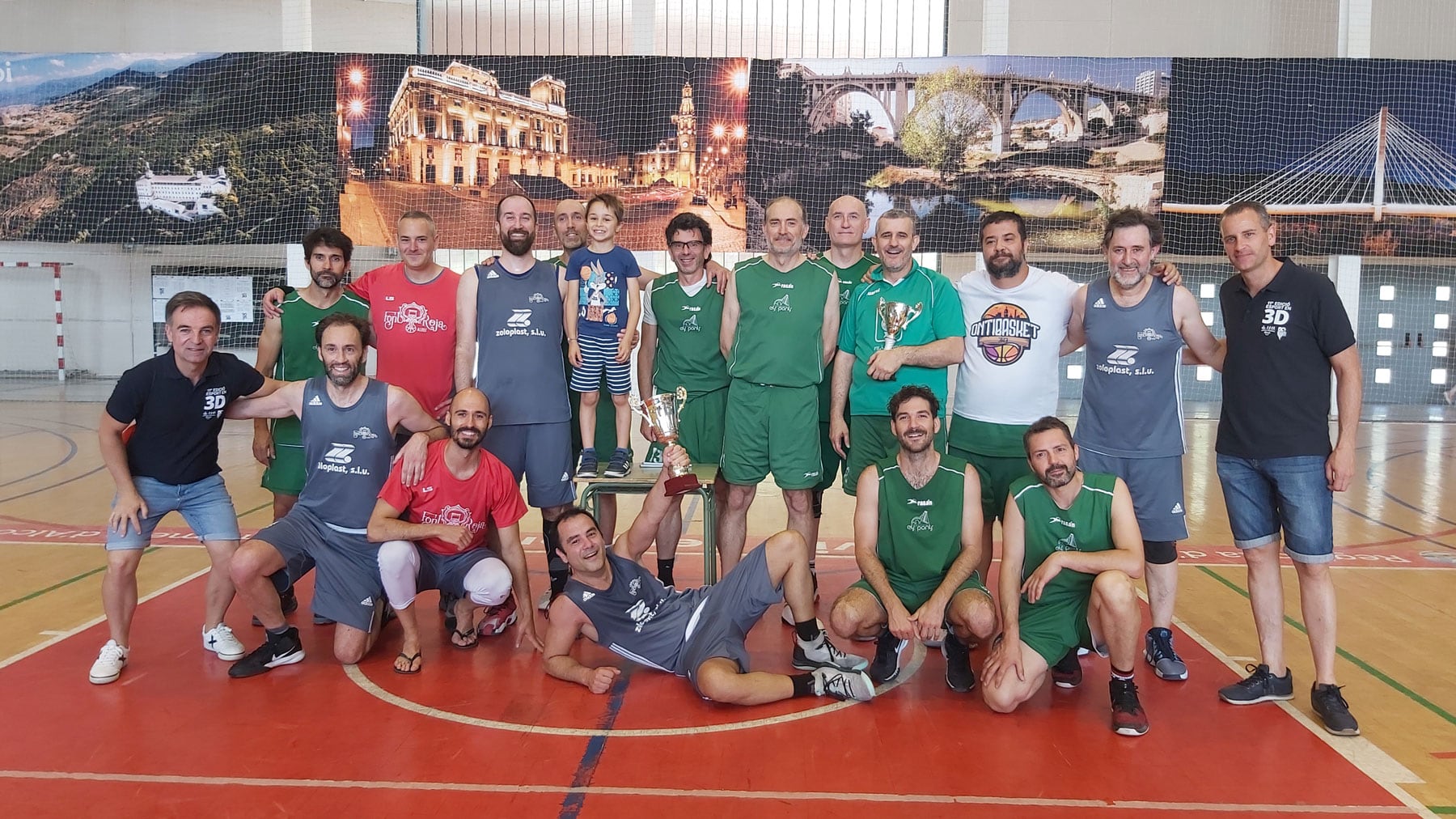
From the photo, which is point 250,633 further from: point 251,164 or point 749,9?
point 749,9

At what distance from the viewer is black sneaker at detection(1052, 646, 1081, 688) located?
177 inches

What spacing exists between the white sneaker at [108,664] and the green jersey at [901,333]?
11.9 feet

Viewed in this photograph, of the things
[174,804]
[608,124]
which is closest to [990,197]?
[608,124]

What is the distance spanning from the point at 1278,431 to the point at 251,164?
12644mm

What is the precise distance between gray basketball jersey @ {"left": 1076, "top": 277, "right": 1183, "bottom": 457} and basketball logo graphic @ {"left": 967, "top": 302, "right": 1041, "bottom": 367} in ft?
1.06

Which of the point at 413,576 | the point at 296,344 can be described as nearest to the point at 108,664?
the point at 413,576

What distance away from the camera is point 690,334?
561 centimetres

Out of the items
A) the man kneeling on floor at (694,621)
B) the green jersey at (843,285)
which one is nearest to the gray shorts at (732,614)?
the man kneeling on floor at (694,621)

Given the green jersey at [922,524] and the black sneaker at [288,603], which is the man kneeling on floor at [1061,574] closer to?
the green jersey at [922,524]

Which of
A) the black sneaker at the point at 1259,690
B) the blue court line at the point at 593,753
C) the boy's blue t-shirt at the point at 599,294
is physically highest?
the boy's blue t-shirt at the point at 599,294

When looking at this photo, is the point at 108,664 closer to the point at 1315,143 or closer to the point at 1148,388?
the point at 1148,388

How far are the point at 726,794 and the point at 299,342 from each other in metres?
3.66

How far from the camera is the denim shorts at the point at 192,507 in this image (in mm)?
4691

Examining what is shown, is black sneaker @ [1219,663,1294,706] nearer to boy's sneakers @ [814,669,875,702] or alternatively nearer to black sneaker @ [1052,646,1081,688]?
black sneaker @ [1052,646,1081,688]
